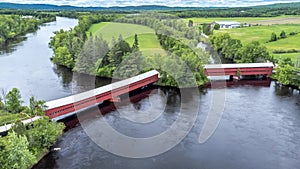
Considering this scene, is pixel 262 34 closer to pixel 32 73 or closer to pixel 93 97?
pixel 32 73

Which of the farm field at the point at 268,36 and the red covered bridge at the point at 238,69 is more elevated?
the farm field at the point at 268,36

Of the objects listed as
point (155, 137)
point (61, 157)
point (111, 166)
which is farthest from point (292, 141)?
point (61, 157)

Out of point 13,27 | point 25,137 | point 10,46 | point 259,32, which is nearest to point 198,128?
point 25,137

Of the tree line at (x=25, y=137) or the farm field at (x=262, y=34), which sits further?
the farm field at (x=262, y=34)

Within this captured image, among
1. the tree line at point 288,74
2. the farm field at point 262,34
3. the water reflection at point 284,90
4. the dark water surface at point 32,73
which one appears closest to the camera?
the water reflection at point 284,90

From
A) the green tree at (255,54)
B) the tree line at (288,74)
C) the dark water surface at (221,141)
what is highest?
the green tree at (255,54)

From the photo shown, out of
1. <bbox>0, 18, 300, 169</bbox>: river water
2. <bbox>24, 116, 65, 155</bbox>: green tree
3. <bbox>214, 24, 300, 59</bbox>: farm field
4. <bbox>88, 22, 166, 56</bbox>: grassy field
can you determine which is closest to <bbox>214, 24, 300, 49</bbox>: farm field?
<bbox>214, 24, 300, 59</bbox>: farm field

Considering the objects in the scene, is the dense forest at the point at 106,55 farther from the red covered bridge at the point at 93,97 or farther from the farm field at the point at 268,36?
the farm field at the point at 268,36

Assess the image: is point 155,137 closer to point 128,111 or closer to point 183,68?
point 128,111

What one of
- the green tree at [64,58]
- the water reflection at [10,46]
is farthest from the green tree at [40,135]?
the water reflection at [10,46]
